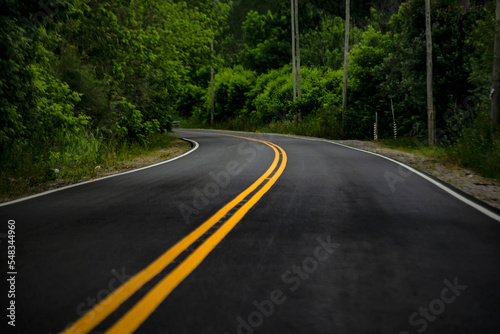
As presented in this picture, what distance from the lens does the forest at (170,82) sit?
30.9 feet

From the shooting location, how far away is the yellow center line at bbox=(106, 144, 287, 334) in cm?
280

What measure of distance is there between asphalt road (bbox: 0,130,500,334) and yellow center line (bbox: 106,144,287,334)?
1cm

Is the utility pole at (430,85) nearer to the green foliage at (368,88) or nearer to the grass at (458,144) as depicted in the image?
the grass at (458,144)

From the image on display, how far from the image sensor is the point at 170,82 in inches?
768

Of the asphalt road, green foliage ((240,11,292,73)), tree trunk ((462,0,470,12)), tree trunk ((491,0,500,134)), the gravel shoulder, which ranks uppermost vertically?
green foliage ((240,11,292,73))

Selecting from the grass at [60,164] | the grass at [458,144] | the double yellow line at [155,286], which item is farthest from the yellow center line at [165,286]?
the grass at [458,144]

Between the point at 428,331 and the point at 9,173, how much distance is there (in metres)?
9.21

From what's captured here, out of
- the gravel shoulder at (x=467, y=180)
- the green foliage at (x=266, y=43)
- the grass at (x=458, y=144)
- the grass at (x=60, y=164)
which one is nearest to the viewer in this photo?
the gravel shoulder at (x=467, y=180)

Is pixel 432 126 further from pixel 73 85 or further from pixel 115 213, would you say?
pixel 115 213

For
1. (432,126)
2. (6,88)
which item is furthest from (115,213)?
(432,126)

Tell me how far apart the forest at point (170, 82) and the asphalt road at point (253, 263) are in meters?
3.28

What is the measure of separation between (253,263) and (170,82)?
16541 mm

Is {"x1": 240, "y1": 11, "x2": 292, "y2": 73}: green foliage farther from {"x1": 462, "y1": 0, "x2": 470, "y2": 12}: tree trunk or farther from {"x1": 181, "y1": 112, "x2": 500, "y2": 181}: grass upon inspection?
{"x1": 462, "y1": 0, "x2": 470, "y2": 12}: tree trunk

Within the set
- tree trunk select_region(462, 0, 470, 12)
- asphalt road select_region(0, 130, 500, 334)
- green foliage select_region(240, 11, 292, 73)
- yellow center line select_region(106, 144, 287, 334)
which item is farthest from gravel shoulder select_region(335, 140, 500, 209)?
green foliage select_region(240, 11, 292, 73)
